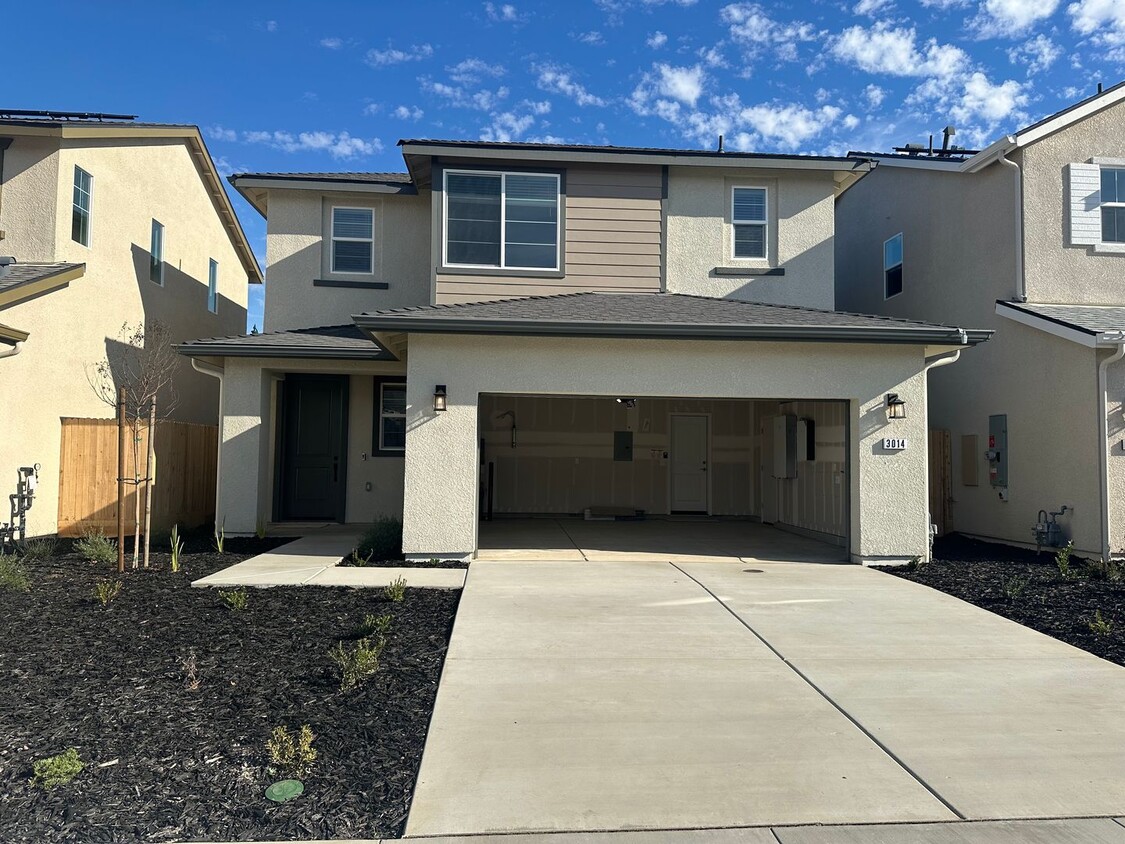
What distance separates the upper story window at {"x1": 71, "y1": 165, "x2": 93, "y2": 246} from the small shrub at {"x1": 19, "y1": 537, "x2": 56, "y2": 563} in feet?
16.4

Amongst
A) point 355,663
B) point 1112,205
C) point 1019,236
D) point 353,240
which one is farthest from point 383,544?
point 1112,205

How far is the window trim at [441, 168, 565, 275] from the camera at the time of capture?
1212 cm

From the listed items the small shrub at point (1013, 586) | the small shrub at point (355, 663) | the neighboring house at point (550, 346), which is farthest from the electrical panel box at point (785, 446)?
the small shrub at point (355, 663)

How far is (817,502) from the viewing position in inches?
516

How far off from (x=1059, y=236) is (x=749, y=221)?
15.5 feet

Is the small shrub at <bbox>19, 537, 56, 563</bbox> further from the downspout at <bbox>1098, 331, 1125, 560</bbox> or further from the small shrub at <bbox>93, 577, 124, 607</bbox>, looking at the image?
the downspout at <bbox>1098, 331, 1125, 560</bbox>

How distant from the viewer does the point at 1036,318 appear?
11281mm

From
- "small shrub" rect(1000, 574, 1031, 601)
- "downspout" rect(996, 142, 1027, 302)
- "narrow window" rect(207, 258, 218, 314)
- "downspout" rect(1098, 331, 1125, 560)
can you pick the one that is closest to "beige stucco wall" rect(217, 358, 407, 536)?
"narrow window" rect(207, 258, 218, 314)

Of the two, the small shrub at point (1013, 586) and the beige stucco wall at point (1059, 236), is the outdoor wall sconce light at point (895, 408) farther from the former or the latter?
the beige stucco wall at point (1059, 236)

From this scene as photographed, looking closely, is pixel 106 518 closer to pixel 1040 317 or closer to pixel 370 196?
pixel 370 196

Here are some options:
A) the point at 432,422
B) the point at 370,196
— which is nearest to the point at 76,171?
the point at 370,196

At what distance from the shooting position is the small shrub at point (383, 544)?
10219 millimetres

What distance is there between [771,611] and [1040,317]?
6861mm

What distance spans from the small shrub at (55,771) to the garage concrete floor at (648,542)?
683 cm
